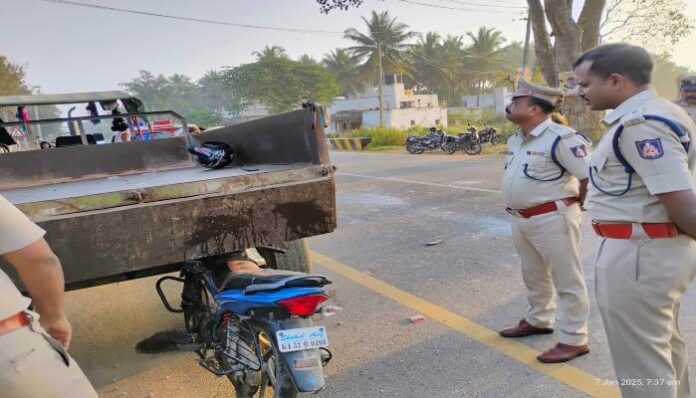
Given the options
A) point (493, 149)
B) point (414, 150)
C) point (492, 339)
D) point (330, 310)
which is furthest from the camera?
point (414, 150)

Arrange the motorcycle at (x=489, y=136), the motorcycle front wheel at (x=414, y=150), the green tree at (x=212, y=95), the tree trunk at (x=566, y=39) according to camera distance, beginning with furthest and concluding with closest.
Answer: the green tree at (x=212, y=95) → the motorcycle front wheel at (x=414, y=150) → the motorcycle at (x=489, y=136) → the tree trunk at (x=566, y=39)

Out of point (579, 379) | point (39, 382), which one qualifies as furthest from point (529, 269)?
point (39, 382)

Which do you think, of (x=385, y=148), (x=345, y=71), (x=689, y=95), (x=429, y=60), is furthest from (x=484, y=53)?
(x=689, y=95)

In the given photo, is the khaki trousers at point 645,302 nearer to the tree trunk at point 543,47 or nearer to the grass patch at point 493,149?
the tree trunk at point 543,47

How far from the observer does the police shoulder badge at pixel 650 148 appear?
1.81m

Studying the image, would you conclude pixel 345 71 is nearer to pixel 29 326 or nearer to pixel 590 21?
pixel 590 21

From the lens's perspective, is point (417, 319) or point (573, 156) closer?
point (573, 156)

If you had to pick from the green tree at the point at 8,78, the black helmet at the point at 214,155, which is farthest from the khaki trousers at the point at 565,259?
the green tree at the point at 8,78

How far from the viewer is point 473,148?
59.7 feet

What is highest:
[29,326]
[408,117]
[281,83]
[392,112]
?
[281,83]

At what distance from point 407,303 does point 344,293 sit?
63 centimetres

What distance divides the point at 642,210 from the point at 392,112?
37.2 m

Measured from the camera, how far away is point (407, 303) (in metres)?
4.05

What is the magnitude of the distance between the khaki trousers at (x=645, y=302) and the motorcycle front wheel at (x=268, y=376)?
1.31 metres
